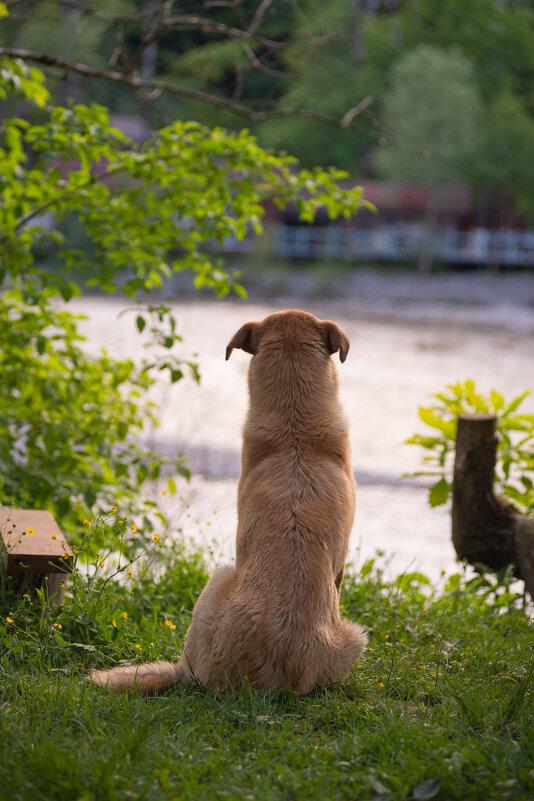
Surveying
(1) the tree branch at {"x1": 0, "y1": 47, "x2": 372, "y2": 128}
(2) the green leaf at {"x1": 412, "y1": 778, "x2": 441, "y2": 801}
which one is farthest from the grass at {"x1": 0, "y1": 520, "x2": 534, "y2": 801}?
(1) the tree branch at {"x1": 0, "y1": 47, "x2": 372, "y2": 128}

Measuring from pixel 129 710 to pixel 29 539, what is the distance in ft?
4.12

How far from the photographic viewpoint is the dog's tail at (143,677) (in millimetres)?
3604

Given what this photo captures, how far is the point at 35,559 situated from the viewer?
413cm

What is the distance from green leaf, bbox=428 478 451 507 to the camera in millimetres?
6062

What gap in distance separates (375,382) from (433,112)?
14598 millimetres

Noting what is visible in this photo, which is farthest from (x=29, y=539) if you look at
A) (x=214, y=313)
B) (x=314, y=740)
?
(x=214, y=313)

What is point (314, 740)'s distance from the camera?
3250mm

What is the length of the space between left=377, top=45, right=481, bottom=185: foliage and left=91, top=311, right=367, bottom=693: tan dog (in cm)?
2773

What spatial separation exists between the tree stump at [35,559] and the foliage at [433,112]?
27.9m

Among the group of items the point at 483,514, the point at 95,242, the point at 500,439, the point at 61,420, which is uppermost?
the point at 95,242

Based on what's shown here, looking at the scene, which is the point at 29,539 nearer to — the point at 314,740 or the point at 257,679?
the point at 257,679

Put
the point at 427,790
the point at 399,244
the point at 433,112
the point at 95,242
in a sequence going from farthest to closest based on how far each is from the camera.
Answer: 1. the point at 399,244
2. the point at 433,112
3. the point at 95,242
4. the point at 427,790

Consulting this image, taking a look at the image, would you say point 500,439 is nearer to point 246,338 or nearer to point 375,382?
point 246,338

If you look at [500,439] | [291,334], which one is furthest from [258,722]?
[500,439]
